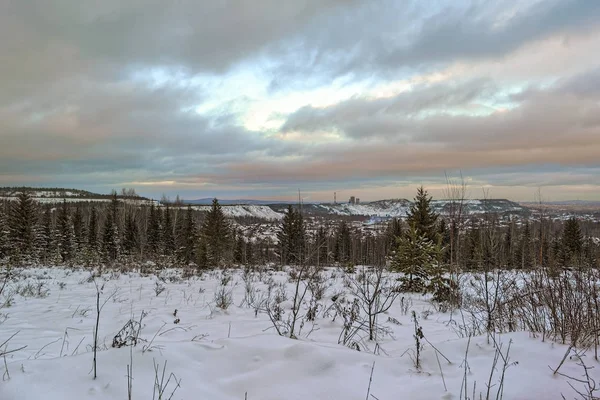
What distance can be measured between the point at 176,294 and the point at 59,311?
2514 mm

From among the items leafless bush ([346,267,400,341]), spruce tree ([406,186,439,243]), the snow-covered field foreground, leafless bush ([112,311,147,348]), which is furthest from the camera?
spruce tree ([406,186,439,243])

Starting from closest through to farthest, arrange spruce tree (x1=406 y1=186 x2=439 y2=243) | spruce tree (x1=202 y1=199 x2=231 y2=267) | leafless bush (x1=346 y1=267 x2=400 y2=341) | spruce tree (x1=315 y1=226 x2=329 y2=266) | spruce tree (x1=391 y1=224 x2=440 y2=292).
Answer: leafless bush (x1=346 y1=267 x2=400 y2=341), spruce tree (x1=315 y1=226 x2=329 y2=266), spruce tree (x1=391 y1=224 x2=440 y2=292), spruce tree (x1=406 y1=186 x2=439 y2=243), spruce tree (x1=202 y1=199 x2=231 y2=267)

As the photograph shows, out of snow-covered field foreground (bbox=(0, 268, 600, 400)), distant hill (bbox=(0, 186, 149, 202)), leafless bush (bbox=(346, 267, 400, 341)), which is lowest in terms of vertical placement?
leafless bush (bbox=(346, 267, 400, 341))

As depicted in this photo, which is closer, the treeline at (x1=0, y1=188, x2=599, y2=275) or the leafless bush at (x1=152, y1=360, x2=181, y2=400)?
the leafless bush at (x1=152, y1=360, x2=181, y2=400)

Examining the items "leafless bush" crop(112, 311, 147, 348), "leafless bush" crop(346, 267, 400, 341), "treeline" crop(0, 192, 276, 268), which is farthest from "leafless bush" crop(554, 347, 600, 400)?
"treeline" crop(0, 192, 276, 268)

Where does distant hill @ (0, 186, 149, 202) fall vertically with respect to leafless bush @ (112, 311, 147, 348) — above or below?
above

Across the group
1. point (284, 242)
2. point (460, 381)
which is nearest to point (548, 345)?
point (460, 381)

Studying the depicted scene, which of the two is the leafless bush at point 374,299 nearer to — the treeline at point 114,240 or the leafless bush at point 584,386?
the leafless bush at point 584,386

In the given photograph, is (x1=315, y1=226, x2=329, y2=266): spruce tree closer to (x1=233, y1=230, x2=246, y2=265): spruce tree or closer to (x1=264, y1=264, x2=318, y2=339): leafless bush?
(x1=264, y1=264, x2=318, y2=339): leafless bush

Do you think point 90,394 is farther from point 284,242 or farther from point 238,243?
point 238,243

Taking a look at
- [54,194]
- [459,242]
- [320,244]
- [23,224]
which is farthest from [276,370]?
[54,194]

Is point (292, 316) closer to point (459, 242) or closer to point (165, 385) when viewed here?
point (165, 385)

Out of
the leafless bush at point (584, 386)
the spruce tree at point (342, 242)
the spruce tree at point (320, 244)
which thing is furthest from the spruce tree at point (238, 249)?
the leafless bush at point (584, 386)

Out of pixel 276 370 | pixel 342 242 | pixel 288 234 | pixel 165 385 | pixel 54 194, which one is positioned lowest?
pixel 342 242
